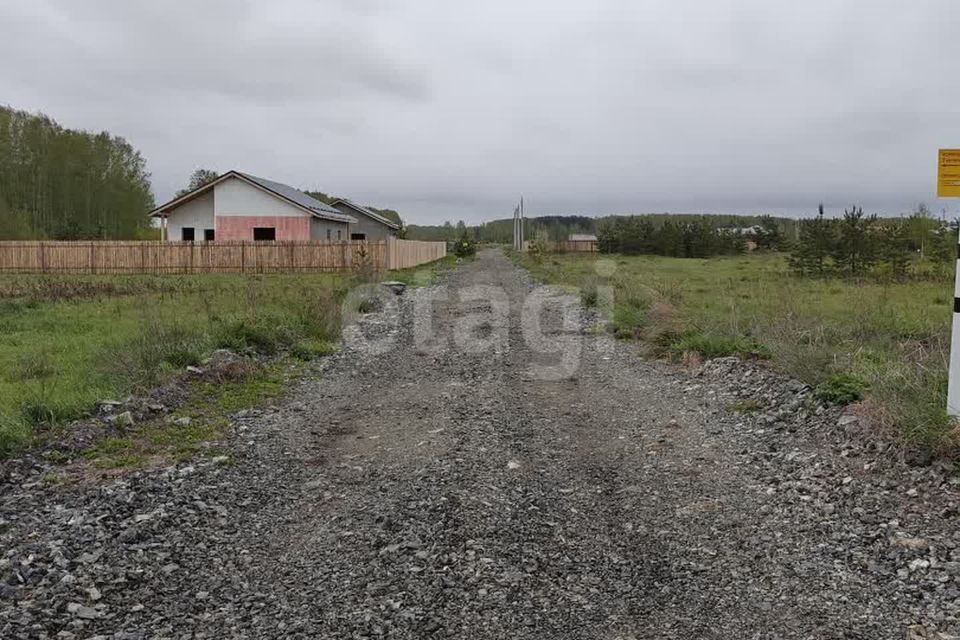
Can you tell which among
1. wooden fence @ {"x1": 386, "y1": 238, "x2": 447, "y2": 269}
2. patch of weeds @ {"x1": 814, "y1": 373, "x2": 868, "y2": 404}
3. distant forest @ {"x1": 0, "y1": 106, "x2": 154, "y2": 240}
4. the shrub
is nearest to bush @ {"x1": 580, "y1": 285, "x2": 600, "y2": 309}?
the shrub

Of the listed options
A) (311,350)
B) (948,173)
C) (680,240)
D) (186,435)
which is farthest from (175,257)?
(680,240)

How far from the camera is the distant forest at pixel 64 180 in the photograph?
51.6 m

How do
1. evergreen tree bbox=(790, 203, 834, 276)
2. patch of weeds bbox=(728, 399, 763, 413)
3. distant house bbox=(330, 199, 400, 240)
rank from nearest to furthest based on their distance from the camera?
patch of weeds bbox=(728, 399, 763, 413) < evergreen tree bbox=(790, 203, 834, 276) < distant house bbox=(330, 199, 400, 240)

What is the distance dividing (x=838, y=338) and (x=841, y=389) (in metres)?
3.45

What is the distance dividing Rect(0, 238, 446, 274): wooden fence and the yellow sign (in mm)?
29795

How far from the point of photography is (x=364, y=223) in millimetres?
61562

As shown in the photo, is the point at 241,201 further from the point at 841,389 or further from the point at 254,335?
the point at 841,389

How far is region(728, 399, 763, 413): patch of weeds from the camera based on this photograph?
6667 millimetres

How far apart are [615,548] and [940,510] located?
181 centimetres

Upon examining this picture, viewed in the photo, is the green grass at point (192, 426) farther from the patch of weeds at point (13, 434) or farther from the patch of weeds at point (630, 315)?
the patch of weeds at point (630, 315)

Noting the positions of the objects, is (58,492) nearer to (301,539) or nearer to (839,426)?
(301,539)

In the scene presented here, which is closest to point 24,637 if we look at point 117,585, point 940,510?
point 117,585

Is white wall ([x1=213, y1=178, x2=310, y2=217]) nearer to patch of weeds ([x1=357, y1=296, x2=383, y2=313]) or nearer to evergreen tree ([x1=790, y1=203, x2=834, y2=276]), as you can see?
patch of weeds ([x1=357, y1=296, x2=383, y2=313])

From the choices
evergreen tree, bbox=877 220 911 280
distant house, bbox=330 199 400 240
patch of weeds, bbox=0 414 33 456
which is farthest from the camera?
distant house, bbox=330 199 400 240
